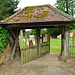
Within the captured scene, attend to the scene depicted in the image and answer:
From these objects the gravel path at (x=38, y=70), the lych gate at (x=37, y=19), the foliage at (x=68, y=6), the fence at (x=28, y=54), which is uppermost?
the foliage at (x=68, y=6)

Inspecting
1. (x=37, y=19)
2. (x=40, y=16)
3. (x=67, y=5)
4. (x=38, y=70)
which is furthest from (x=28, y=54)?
(x=67, y=5)

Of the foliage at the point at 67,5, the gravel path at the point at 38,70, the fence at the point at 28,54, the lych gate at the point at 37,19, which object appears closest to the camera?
the gravel path at the point at 38,70

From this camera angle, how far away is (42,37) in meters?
7.18

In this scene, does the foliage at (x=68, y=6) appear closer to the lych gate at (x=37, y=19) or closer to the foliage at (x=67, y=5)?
the foliage at (x=67, y=5)

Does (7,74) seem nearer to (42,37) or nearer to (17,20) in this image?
(17,20)

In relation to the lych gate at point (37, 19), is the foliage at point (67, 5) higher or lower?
higher

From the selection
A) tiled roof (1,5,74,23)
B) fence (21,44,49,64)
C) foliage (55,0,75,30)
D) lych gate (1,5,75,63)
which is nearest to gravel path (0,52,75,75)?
fence (21,44,49,64)

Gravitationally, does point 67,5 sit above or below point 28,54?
above

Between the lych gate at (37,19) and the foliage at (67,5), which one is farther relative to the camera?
the foliage at (67,5)

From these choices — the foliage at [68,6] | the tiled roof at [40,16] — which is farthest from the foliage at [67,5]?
the tiled roof at [40,16]

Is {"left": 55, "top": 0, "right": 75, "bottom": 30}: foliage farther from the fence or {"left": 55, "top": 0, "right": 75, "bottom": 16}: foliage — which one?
the fence

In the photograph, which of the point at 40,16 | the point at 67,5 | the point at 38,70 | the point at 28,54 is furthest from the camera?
the point at 67,5

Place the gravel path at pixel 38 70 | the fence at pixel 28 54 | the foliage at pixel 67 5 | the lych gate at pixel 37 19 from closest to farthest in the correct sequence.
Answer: the gravel path at pixel 38 70, the lych gate at pixel 37 19, the fence at pixel 28 54, the foliage at pixel 67 5

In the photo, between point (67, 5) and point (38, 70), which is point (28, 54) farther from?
point (67, 5)
